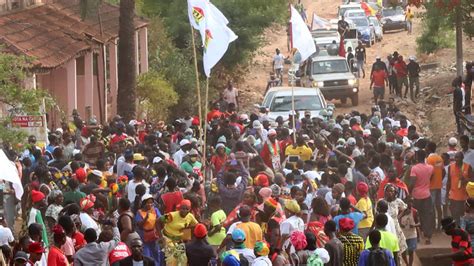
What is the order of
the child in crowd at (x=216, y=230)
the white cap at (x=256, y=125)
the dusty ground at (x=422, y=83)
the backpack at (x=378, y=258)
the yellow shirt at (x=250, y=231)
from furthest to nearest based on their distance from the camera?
the dusty ground at (x=422, y=83) < the white cap at (x=256, y=125) < the child in crowd at (x=216, y=230) < the yellow shirt at (x=250, y=231) < the backpack at (x=378, y=258)

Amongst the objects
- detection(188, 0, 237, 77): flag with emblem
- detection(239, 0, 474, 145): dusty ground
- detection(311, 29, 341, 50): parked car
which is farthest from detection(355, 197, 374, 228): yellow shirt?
detection(311, 29, 341, 50): parked car

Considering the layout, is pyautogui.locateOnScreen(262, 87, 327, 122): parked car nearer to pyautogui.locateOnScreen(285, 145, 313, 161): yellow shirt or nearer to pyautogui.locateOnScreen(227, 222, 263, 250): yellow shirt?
pyautogui.locateOnScreen(285, 145, 313, 161): yellow shirt

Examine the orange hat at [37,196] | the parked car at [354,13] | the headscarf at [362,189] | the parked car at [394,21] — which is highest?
the parked car at [354,13]

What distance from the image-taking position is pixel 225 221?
1666cm

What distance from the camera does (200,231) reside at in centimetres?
1505

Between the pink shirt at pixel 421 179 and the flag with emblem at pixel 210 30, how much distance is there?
14.6 ft

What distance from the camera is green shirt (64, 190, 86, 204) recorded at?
687 inches

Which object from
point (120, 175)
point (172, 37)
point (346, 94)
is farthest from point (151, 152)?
point (172, 37)

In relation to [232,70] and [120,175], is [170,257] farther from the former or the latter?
[232,70]

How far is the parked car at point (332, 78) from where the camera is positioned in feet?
137

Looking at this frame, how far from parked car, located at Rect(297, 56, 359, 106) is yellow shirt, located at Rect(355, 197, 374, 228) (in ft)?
78.4

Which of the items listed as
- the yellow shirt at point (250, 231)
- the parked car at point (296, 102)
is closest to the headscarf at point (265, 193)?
the yellow shirt at point (250, 231)

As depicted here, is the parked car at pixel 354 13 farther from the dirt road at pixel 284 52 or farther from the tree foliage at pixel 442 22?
the tree foliage at pixel 442 22

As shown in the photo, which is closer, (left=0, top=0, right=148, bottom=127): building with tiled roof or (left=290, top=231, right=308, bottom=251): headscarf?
(left=290, top=231, right=308, bottom=251): headscarf
